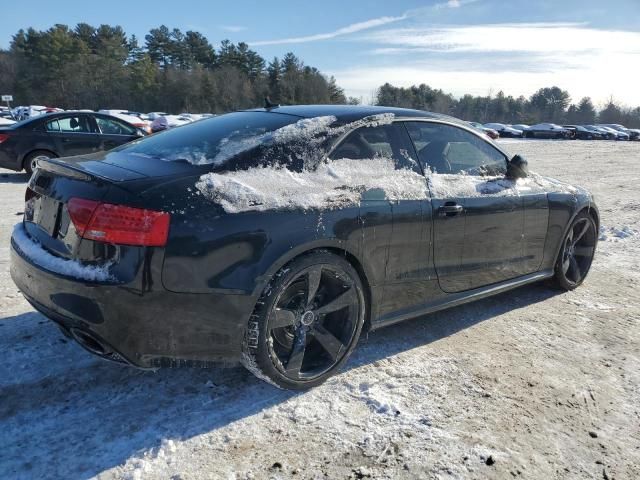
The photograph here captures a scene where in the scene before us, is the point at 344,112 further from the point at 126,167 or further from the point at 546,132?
the point at 546,132

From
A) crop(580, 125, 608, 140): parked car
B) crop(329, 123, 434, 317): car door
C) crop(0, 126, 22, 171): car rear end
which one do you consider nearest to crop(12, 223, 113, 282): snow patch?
crop(329, 123, 434, 317): car door

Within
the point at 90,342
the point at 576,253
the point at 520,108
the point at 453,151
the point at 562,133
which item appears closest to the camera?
the point at 90,342

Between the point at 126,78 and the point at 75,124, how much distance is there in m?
73.0

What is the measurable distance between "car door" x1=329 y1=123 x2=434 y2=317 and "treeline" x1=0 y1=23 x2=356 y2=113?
67260 mm

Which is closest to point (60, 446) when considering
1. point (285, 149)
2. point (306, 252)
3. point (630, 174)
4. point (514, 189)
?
point (306, 252)

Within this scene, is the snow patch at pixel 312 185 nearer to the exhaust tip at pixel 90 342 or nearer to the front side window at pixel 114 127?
the exhaust tip at pixel 90 342

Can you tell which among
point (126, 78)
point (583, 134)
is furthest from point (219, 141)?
point (126, 78)

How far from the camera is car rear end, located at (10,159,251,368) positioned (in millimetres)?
2352

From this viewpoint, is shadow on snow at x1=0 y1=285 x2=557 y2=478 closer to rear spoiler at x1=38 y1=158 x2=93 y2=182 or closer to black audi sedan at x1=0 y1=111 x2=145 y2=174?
rear spoiler at x1=38 y1=158 x2=93 y2=182

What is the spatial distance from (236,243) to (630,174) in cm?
1651

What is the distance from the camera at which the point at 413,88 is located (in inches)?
3917

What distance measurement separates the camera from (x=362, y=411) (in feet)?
9.03

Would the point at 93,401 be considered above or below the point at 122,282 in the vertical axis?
below

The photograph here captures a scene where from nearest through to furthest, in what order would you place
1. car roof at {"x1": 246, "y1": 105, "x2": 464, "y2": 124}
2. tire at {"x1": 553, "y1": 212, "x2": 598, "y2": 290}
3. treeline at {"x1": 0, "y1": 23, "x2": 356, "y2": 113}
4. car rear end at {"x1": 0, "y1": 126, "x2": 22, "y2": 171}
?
car roof at {"x1": 246, "y1": 105, "x2": 464, "y2": 124}, tire at {"x1": 553, "y1": 212, "x2": 598, "y2": 290}, car rear end at {"x1": 0, "y1": 126, "x2": 22, "y2": 171}, treeline at {"x1": 0, "y1": 23, "x2": 356, "y2": 113}
